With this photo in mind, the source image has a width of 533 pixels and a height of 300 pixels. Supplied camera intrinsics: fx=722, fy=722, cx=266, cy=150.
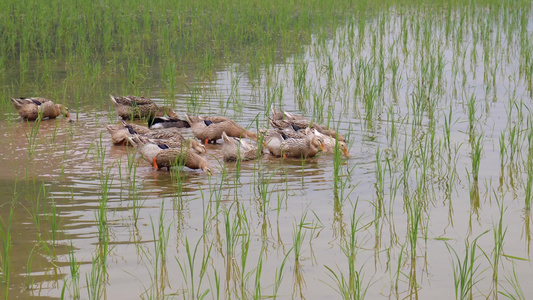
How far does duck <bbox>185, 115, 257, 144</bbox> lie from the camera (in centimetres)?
795

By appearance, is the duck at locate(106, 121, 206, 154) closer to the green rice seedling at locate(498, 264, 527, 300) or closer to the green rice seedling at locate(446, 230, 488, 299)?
the green rice seedling at locate(446, 230, 488, 299)

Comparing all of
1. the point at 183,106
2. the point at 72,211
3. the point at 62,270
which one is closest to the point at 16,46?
the point at 183,106

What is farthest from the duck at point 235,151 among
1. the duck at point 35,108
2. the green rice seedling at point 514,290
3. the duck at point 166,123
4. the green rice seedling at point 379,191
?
the green rice seedling at point 514,290

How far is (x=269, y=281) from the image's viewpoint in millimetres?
4219

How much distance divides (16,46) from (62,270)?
9892 millimetres

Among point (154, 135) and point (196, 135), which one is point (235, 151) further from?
point (196, 135)

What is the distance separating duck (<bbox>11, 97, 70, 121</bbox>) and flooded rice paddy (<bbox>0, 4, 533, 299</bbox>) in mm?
146

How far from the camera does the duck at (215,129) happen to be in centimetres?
795

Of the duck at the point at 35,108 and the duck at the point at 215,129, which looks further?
the duck at the point at 35,108

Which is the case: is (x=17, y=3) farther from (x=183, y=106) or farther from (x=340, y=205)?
(x=340, y=205)

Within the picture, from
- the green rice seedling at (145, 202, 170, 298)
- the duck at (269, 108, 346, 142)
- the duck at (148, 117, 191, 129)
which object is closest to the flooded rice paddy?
the green rice seedling at (145, 202, 170, 298)

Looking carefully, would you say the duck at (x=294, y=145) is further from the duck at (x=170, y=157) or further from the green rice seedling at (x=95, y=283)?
the green rice seedling at (x=95, y=283)

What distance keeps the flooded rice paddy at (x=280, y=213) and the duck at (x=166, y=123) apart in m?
0.12

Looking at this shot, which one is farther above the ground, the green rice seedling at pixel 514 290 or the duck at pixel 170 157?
the duck at pixel 170 157
